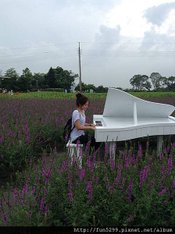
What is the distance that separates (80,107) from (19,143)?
106 cm

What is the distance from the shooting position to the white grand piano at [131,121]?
5363 mm

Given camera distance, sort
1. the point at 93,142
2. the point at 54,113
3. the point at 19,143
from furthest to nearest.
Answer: the point at 54,113 → the point at 93,142 → the point at 19,143

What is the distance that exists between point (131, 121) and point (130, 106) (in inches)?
11.8

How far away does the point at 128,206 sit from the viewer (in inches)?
108

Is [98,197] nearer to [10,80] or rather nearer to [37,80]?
[10,80]

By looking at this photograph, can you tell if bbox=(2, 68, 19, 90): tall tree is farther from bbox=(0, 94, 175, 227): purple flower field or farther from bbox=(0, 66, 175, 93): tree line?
bbox=(0, 94, 175, 227): purple flower field

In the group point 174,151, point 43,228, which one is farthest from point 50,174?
point 174,151

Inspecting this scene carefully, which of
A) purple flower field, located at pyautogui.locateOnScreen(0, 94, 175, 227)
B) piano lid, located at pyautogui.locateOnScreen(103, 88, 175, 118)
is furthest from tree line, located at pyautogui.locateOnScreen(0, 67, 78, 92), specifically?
purple flower field, located at pyautogui.locateOnScreen(0, 94, 175, 227)

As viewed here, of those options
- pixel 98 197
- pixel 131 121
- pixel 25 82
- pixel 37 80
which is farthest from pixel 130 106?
pixel 37 80

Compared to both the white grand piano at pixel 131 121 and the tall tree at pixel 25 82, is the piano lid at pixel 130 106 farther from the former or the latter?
the tall tree at pixel 25 82

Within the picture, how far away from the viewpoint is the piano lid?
645 cm

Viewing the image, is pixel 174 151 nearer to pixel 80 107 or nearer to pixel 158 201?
pixel 158 201

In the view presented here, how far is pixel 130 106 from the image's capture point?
23.6ft

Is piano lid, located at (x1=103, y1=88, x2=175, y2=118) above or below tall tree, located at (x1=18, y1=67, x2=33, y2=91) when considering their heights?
above
